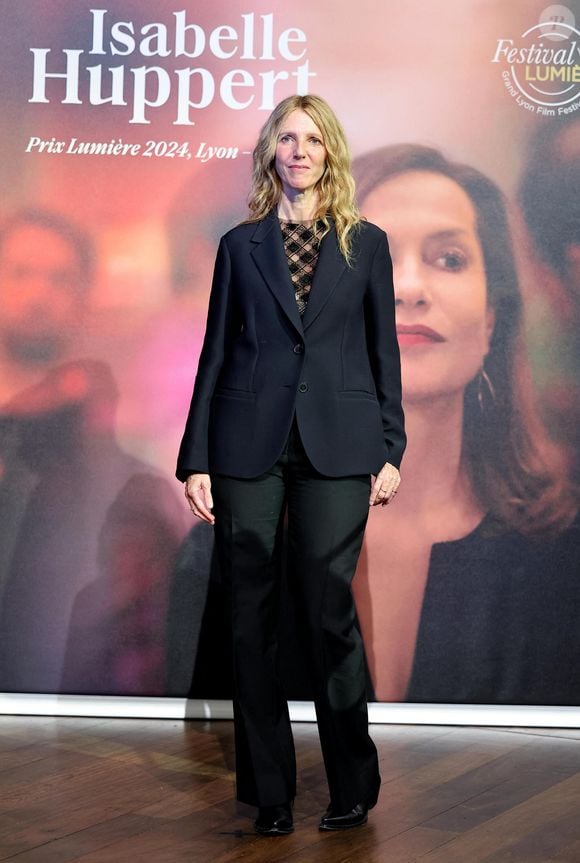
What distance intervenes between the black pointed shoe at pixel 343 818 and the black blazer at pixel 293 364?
0.74 meters

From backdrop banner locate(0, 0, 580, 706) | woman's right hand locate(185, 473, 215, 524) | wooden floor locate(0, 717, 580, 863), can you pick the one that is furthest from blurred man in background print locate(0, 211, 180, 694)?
woman's right hand locate(185, 473, 215, 524)

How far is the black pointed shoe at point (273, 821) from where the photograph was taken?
2.73m

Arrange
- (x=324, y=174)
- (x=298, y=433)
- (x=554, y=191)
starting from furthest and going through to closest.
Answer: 1. (x=554, y=191)
2. (x=324, y=174)
3. (x=298, y=433)

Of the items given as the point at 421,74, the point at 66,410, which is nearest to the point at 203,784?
the point at 66,410

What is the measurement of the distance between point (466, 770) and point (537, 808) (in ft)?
1.19

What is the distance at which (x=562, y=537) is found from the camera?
3.72 metres

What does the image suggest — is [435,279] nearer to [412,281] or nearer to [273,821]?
[412,281]

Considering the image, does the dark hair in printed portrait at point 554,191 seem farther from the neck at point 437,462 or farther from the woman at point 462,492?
the neck at point 437,462

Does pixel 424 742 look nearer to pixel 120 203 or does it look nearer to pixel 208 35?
pixel 120 203

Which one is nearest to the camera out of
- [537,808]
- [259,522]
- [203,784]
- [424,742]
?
[259,522]

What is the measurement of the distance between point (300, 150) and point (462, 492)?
1.35m

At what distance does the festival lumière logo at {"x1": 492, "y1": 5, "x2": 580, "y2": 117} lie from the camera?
3.66 meters

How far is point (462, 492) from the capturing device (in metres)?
3.71

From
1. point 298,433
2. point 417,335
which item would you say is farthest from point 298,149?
point 417,335
